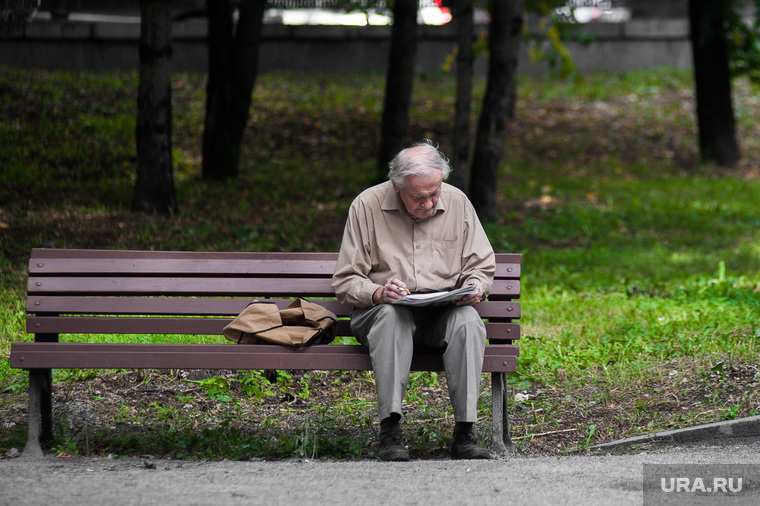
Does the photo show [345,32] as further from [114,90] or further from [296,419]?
[296,419]

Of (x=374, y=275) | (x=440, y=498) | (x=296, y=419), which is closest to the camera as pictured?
(x=440, y=498)

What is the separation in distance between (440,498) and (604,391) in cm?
204

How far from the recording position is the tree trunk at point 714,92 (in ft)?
46.7

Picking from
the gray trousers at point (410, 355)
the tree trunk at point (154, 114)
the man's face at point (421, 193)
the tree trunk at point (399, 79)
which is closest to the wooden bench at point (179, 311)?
the gray trousers at point (410, 355)

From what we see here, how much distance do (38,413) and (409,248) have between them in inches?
77.7

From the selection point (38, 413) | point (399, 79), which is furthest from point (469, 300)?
point (399, 79)

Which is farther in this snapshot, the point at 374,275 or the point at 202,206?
the point at 202,206

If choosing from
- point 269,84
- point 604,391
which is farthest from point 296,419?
point 269,84

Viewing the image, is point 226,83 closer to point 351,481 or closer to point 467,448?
point 467,448

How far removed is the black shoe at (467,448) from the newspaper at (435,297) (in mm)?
642

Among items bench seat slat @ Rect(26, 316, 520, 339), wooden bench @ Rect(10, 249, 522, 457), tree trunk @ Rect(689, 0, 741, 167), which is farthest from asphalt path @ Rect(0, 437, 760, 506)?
tree trunk @ Rect(689, 0, 741, 167)

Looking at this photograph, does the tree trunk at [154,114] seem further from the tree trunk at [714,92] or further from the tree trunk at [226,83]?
the tree trunk at [714,92]

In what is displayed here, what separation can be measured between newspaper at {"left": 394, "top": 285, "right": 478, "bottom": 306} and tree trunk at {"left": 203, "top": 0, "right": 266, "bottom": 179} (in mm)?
7823

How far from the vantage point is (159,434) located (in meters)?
4.61
